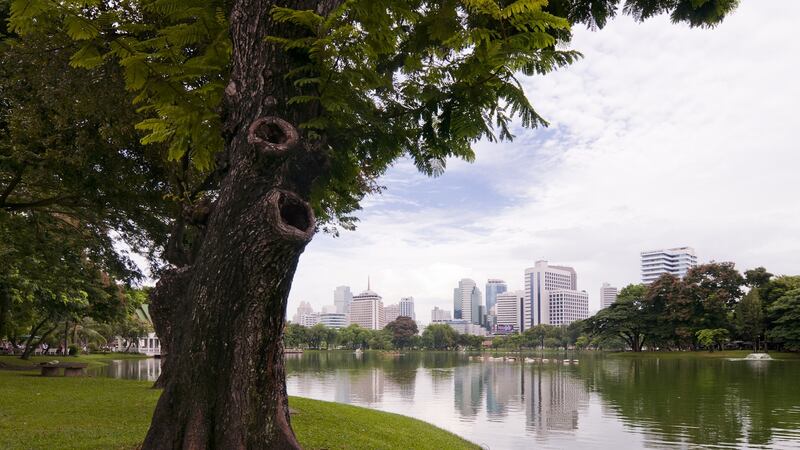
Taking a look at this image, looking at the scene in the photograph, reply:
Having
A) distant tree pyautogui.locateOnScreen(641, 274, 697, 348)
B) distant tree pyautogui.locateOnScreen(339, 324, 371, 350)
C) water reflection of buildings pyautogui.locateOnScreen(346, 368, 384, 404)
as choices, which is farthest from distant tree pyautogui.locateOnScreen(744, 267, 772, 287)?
distant tree pyautogui.locateOnScreen(339, 324, 371, 350)

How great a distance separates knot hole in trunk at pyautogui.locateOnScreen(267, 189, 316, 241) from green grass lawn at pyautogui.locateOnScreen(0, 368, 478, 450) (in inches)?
189

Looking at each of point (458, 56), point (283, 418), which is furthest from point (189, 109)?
point (283, 418)

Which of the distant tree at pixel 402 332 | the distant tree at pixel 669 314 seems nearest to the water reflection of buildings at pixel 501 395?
the distant tree at pixel 669 314

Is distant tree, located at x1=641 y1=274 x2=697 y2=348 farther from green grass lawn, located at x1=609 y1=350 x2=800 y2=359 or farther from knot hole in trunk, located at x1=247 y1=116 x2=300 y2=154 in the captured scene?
knot hole in trunk, located at x1=247 y1=116 x2=300 y2=154

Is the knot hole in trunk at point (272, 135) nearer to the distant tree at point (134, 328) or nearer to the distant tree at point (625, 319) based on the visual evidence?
the distant tree at point (134, 328)

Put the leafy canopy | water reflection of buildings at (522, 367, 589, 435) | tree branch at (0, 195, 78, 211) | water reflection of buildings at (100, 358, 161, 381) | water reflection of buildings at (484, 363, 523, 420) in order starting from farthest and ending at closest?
water reflection of buildings at (100, 358, 161, 381)
water reflection of buildings at (484, 363, 523, 420)
water reflection of buildings at (522, 367, 589, 435)
tree branch at (0, 195, 78, 211)
the leafy canopy

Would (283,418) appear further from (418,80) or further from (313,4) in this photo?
(313,4)

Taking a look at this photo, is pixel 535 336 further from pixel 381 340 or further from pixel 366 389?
pixel 366 389

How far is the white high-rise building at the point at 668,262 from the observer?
182m

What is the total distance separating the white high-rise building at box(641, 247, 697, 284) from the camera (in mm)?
181625

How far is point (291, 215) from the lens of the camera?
4867 mm

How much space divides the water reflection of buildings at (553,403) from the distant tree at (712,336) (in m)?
43.6

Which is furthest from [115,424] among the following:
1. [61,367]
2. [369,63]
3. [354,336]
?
[354,336]

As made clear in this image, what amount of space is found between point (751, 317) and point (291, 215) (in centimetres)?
7724
